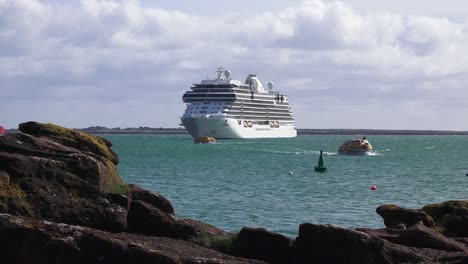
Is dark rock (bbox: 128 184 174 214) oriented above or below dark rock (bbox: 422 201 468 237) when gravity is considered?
above

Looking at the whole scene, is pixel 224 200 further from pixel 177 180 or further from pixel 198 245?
pixel 198 245

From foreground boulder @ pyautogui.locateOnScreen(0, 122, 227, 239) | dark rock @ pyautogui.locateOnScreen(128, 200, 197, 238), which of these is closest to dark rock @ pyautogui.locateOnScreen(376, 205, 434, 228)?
foreground boulder @ pyautogui.locateOnScreen(0, 122, 227, 239)

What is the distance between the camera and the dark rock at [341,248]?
41.1ft

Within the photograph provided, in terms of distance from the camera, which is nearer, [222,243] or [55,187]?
[55,187]

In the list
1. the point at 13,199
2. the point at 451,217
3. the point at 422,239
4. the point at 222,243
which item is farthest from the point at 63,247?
the point at 451,217

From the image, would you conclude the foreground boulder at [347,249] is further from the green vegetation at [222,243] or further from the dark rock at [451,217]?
the dark rock at [451,217]

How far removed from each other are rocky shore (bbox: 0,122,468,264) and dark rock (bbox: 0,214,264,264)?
0.04ft

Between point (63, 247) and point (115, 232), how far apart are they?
4.42 feet

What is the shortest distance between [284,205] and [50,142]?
21.6m

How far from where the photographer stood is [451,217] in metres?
16.5

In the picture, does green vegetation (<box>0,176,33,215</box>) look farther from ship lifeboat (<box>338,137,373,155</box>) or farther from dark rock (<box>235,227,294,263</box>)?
ship lifeboat (<box>338,137,373,155</box>)

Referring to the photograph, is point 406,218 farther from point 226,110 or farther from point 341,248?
point 226,110

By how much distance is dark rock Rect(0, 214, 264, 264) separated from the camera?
11.4m

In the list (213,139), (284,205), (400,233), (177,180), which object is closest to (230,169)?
(177,180)
